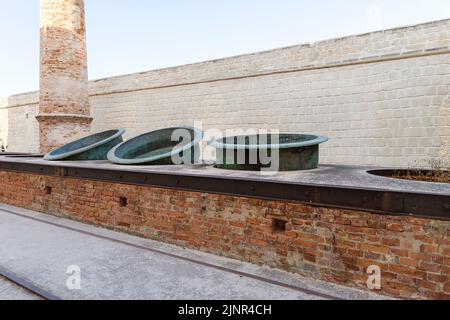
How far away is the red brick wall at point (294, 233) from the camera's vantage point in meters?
2.07

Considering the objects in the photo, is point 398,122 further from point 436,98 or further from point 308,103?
point 308,103

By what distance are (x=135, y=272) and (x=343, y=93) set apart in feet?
18.5

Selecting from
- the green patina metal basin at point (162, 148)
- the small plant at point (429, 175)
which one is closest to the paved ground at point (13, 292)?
the green patina metal basin at point (162, 148)

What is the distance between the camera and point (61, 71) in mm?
8219

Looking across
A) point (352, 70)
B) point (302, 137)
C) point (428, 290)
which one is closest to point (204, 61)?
point (352, 70)

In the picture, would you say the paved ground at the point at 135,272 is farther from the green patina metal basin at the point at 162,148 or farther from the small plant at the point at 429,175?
the small plant at the point at 429,175

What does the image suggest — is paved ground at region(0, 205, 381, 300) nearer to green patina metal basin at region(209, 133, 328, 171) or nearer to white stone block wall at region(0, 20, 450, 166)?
green patina metal basin at region(209, 133, 328, 171)

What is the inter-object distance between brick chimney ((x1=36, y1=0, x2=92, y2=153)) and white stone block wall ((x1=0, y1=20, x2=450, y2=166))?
2.43m

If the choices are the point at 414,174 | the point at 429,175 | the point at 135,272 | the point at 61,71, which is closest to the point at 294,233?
the point at 135,272

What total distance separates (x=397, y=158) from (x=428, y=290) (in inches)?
170

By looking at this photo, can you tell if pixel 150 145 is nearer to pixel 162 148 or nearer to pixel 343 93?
pixel 162 148

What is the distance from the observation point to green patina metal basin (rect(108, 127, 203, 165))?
4.61m

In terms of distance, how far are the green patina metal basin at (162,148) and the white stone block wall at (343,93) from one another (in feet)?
7.51

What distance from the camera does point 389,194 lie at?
2166 mm
